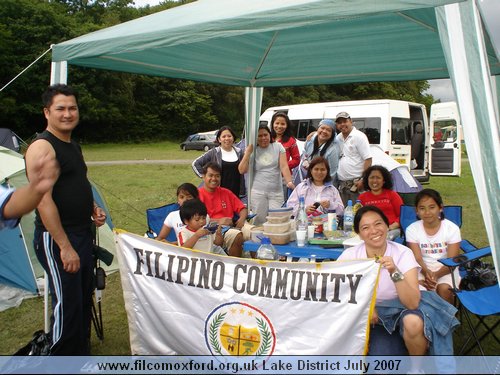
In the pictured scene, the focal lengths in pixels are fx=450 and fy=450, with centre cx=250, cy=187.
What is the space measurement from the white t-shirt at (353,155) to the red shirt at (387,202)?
1.07 metres

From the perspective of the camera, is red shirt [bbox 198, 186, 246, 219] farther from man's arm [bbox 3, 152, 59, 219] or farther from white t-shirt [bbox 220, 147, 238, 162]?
man's arm [bbox 3, 152, 59, 219]

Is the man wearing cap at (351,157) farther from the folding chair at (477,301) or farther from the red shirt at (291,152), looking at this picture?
the folding chair at (477,301)

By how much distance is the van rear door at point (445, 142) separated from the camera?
12.6m

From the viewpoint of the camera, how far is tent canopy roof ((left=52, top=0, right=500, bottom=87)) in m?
2.68

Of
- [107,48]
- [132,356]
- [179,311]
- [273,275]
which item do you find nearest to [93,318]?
[132,356]

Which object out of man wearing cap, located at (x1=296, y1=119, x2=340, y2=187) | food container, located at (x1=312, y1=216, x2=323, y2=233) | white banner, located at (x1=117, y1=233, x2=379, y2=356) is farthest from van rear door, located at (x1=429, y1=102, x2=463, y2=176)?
white banner, located at (x1=117, y1=233, x2=379, y2=356)

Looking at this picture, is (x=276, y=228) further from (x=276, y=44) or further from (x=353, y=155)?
(x=276, y=44)

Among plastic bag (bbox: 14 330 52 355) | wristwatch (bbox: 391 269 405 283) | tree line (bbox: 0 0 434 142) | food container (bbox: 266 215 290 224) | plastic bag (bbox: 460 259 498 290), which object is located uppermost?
tree line (bbox: 0 0 434 142)

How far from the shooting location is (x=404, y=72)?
18.0 feet

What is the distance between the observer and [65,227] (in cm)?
A: 264

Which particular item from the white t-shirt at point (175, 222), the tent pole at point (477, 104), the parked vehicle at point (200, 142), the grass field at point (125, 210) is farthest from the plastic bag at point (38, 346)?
the parked vehicle at point (200, 142)

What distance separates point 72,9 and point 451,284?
46216mm

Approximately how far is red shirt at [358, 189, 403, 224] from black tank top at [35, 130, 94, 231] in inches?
98.4

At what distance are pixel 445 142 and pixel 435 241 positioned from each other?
10442mm
